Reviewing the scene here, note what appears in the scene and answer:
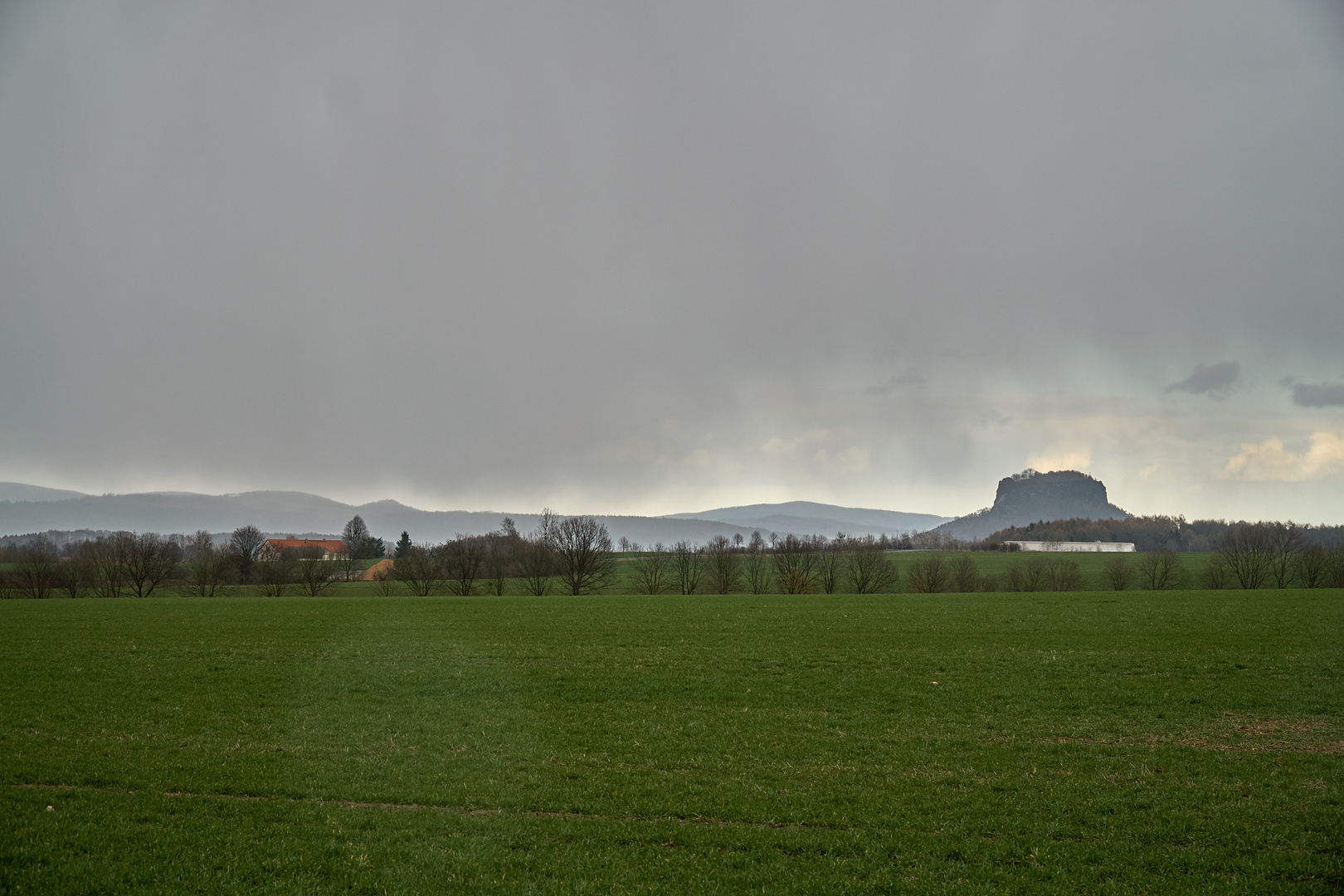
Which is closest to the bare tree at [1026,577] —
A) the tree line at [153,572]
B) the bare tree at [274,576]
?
the tree line at [153,572]

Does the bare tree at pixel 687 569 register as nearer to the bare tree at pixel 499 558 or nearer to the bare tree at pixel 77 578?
the bare tree at pixel 499 558

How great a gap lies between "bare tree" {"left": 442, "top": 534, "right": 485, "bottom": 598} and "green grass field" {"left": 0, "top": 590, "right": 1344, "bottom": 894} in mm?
62791

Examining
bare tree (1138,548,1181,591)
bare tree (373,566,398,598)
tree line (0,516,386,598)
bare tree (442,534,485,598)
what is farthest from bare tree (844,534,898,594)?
tree line (0,516,386,598)

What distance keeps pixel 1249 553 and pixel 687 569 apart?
246 feet

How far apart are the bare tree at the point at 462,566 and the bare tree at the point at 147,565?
35102mm

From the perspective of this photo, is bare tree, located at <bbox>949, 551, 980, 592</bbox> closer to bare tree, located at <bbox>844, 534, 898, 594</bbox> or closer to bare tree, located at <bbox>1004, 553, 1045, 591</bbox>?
bare tree, located at <bbox>1004, 553, 1045, 591</bbox>

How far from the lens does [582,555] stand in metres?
94.5

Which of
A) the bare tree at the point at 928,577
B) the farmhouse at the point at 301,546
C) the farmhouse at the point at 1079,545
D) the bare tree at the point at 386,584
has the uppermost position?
the farmhouse at the point at 1079,545

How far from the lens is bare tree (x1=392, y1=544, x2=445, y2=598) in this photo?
9641 cm

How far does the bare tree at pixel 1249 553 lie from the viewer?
92938mm

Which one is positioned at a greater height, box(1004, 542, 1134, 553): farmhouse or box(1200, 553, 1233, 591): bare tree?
box(1004, 542, 1134, 553): farmhouse

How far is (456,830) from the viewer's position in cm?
1184

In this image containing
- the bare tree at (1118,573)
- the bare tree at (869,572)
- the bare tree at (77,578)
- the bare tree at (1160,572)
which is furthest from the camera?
the bare tree at (869,572)

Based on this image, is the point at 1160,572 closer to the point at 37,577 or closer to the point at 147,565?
the point at 147,565
